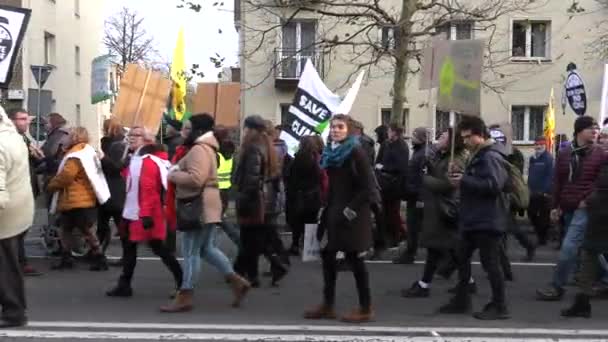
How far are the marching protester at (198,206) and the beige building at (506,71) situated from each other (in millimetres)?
20830

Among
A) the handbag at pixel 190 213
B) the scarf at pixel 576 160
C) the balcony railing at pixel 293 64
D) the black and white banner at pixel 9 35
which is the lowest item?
the handbag at pixel 190 213

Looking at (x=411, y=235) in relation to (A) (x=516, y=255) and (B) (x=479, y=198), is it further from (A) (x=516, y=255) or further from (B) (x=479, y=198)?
(B) (x=479, y=198)

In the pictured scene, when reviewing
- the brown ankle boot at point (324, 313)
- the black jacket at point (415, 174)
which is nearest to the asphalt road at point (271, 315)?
the brown ankle boot at point (324, 313)

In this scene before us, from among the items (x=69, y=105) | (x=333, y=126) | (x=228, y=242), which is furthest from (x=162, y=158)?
(x=69, y=105)

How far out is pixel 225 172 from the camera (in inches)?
431

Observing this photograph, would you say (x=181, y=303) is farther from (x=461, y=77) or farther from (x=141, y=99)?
(x=141, y=99)

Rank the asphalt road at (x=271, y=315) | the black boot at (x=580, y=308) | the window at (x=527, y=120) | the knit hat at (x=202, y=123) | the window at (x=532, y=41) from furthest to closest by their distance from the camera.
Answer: the window at (x=527, y=120) < the window at (x=532, y=41) < the knit hat at (x=202, y=123) < the black boot at (x=580, y=308) < the asphalt road at (x=271, y=315)

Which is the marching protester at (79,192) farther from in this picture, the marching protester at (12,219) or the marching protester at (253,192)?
the marching protester at (12,219)

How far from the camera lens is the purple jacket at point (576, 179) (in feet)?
26.9

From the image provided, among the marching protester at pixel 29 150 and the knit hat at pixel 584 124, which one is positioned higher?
the knit hat at pixel 584 124

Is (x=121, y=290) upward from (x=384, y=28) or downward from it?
downward

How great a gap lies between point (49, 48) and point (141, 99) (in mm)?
24043

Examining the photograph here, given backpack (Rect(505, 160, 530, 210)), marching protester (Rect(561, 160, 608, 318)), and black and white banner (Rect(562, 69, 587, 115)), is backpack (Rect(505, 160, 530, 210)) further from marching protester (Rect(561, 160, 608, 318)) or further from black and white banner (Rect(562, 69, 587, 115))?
black and white banner (Rect(562, 69, 587, 115))

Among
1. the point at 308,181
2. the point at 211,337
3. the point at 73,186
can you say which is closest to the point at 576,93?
the point at 308,181
